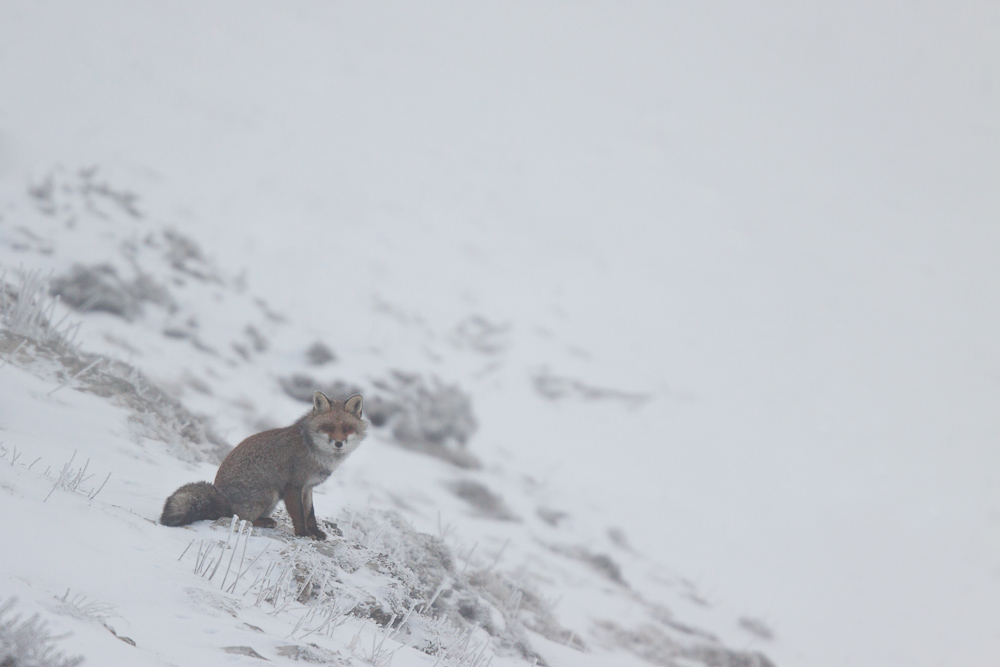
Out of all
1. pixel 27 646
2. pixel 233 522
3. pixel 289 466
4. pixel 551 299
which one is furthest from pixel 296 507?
pixel 551 299

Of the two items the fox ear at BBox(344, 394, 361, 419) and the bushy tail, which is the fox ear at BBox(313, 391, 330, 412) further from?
the bushy tail

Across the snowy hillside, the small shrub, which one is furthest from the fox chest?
the small shrub

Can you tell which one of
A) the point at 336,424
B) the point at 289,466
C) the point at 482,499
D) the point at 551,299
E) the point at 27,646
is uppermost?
the point at 551,299

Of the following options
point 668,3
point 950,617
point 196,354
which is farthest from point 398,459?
point 668,3

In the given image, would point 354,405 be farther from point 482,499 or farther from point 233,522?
point 482,499

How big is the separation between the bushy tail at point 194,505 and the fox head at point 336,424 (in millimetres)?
773

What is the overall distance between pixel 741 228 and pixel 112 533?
41.5 m

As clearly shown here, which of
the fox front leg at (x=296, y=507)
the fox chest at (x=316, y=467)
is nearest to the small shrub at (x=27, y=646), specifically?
the fox front leg at (x=296, y=507)

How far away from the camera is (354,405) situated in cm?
528

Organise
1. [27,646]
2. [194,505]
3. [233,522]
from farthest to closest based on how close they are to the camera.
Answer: [194,505] → [233,522] → [27,646]

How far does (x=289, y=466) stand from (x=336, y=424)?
0.49 metres

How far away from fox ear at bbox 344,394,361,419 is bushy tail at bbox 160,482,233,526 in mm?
1070

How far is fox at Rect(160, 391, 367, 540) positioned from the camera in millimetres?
5004

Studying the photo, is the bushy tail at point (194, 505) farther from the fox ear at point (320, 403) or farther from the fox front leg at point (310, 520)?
the fox ear at point (320, 403)
